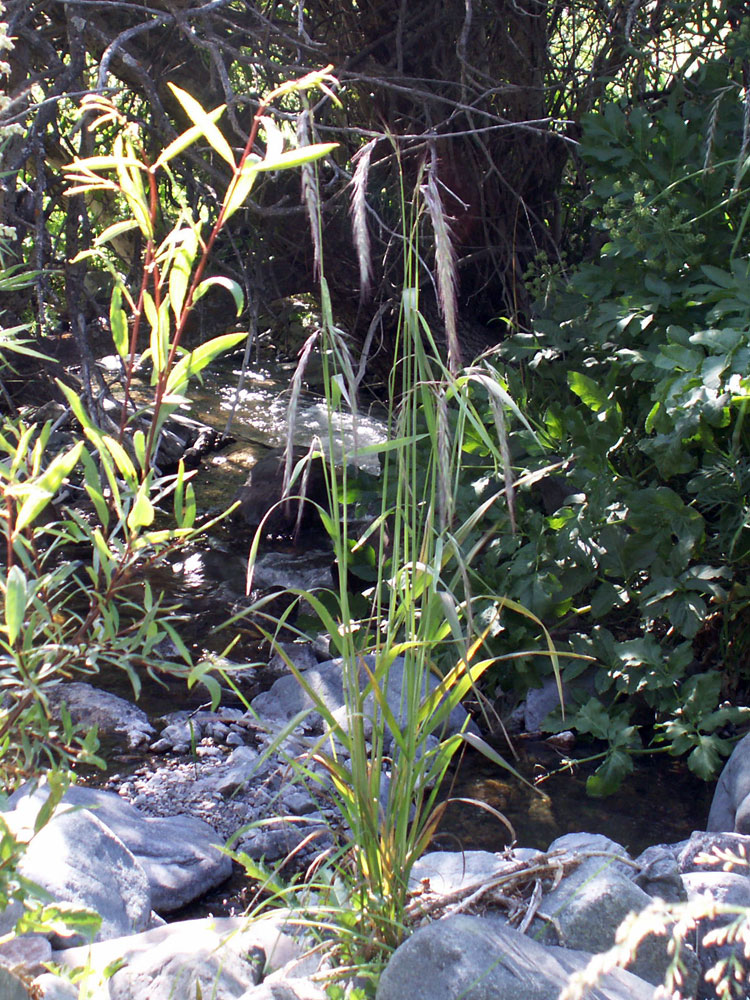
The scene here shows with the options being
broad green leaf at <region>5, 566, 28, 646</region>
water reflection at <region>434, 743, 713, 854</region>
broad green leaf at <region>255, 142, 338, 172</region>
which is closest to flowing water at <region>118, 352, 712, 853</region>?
water reflection at <region>434, 743, 713, 854</region>

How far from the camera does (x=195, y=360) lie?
1159 mm

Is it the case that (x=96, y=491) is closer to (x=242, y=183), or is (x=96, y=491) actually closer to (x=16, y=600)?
(x=16, y=600)

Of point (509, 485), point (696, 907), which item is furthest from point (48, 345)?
point (696, 907)

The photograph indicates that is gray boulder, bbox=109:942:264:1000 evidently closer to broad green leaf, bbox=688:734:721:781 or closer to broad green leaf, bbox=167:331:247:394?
broad green leaf, bbox=167:331:247:394

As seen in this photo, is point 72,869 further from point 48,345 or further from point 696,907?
point 48,345

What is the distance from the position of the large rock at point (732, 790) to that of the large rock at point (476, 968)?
112 cm

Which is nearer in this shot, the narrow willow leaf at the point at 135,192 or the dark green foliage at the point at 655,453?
the narrow willow leaf at the point at 135,192

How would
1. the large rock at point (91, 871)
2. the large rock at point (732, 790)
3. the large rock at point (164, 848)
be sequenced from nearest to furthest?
1. the large rock at point (91, 871)
2. the large rock at point (164, 848)
3. the large rock at point (732, 790)

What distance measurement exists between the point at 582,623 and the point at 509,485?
1955 millimetres

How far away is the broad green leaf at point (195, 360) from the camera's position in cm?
114

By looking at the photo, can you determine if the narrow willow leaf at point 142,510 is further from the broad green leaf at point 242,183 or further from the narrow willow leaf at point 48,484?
the broad green leaf at point 242,183

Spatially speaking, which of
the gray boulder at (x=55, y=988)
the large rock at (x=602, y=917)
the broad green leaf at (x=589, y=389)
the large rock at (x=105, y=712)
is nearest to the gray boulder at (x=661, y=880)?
the large rock at (x=602, y=917)

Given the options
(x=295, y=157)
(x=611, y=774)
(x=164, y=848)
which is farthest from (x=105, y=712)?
(x=295, y=157)

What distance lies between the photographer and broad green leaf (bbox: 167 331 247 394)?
1.14m
